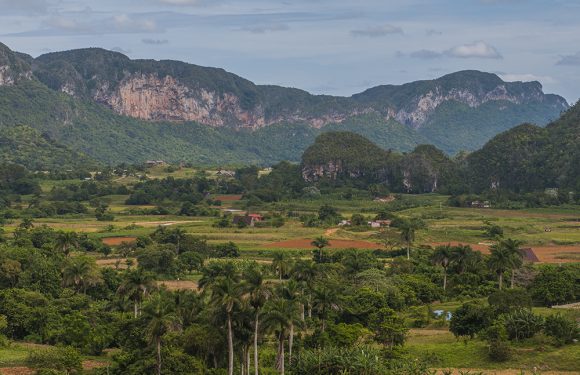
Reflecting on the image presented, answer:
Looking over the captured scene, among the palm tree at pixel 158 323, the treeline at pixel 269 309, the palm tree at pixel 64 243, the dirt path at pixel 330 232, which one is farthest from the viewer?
the dirt path at pixel 330 232

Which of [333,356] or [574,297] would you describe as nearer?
[333,356]

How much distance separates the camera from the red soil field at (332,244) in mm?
88688

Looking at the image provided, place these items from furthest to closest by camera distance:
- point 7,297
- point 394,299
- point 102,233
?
1. point 102,233
2. point 394,299
3. point 7,297

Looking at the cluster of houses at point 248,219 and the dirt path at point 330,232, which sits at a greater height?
the cluster of houses at point 248,219

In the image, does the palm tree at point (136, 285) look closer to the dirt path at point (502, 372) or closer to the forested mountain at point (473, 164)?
the dirt path at point (502, 372)

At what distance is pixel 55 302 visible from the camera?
54.6 metres

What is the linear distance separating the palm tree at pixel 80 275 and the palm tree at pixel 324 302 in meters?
18.1

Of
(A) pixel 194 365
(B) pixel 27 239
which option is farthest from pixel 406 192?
(A) pixel 194 365

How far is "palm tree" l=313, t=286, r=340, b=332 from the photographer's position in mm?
49906

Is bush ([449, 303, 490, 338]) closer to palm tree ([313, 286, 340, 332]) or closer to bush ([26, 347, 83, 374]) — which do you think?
palm tree ([313, 286, 340, 332])

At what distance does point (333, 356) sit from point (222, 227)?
63227 millimetres

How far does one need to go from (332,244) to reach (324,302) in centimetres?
4134

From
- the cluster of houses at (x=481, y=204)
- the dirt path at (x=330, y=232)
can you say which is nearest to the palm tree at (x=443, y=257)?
the dirt path at (x=330, y=232)

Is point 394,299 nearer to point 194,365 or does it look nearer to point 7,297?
point 194,365
